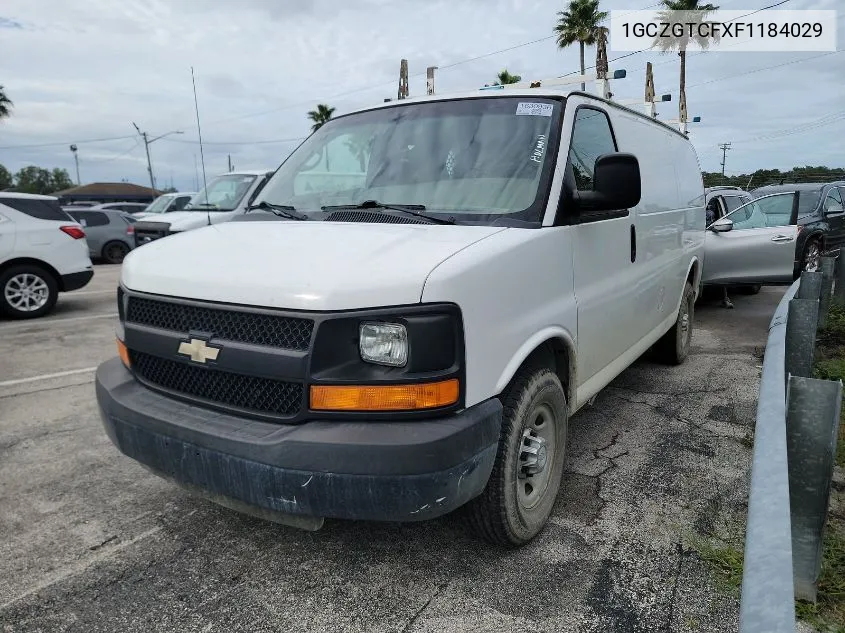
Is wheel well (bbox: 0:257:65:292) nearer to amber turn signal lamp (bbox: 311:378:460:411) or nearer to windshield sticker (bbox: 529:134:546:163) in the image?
windshield sticker (bbox: 529:134:546:163)

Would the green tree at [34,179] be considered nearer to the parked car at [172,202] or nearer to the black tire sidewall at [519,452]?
the parked car at [172,202]

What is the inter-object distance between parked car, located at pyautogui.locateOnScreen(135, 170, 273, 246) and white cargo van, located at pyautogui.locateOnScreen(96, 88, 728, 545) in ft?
26.7

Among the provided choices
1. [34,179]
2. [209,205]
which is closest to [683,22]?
[209,205]

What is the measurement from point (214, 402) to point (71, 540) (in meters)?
1.23

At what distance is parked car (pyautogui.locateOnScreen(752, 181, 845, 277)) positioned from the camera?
898 centimetres

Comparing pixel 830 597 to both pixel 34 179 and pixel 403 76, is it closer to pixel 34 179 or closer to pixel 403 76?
pixel 403 76

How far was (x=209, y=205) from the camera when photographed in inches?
468

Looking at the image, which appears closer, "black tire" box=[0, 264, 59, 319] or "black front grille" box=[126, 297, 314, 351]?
"black front grille" box=[126, 297, 314, 351]

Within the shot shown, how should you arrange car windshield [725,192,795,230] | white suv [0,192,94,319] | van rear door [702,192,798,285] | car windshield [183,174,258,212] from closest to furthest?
van rear door [702,192,798,285], white suv [0,192,94,319], car windshield [725,192,795,230], car windshield [183,174,258,212]

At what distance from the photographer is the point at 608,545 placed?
2.95 meters

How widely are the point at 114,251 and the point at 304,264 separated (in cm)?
1782

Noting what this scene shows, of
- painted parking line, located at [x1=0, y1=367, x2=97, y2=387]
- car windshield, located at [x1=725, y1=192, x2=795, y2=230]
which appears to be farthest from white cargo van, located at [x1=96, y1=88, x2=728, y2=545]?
car windshield, located at [x1=725, y1=192, x2=795, y2=230]

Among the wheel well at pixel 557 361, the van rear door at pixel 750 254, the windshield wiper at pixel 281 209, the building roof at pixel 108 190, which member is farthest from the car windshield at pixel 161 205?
the building roof at pixel 108 190

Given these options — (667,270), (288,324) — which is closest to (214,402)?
(288,324)
